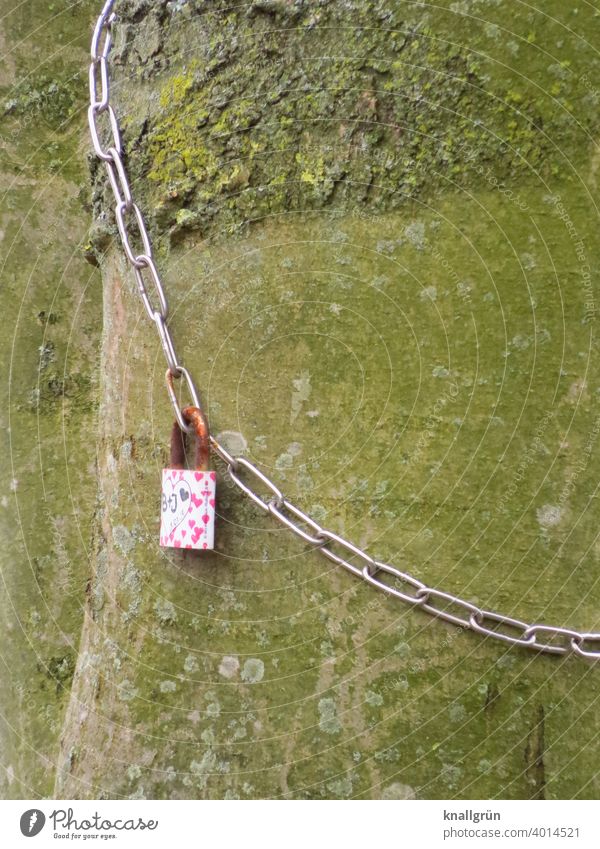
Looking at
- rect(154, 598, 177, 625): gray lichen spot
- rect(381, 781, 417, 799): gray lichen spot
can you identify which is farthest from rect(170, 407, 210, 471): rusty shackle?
rect(381, 781, 417, 799): gray lichen spot

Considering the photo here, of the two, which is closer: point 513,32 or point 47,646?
point 513,32

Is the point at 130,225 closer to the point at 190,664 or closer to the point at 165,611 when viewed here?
the point at 165,611

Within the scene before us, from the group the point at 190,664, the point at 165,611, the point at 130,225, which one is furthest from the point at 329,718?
the point at 130,225

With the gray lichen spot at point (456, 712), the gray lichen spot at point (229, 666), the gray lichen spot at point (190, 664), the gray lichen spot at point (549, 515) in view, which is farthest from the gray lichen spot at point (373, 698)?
the gray lichen spot at point (549, 515)
